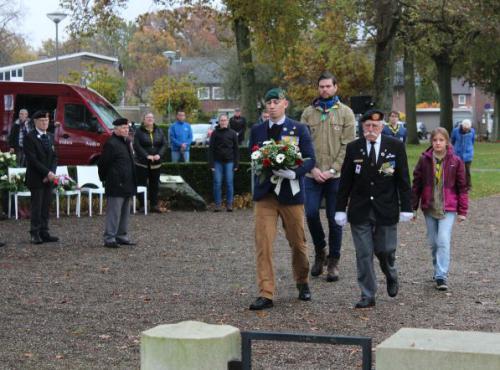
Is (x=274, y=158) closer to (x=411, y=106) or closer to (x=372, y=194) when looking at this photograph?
(x=372, y=194)

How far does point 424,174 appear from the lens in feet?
34.0

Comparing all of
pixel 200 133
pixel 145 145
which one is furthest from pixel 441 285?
pixel 200 133

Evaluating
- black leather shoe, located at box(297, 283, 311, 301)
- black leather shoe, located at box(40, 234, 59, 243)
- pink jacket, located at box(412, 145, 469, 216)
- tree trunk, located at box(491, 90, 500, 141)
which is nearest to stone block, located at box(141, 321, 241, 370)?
black leather shoe, located at box(297, 283, 311, 301)

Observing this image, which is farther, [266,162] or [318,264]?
[318,264]

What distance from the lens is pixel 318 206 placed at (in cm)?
1035

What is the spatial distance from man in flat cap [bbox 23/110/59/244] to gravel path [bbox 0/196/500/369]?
1.21ft

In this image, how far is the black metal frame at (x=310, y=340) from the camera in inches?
167

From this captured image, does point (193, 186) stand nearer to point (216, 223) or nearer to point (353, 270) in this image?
point (216, 223)

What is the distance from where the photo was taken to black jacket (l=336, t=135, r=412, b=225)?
8.98 metres

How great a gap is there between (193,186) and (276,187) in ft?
38.4

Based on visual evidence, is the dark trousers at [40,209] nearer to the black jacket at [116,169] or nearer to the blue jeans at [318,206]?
the black jacket at [116,169]

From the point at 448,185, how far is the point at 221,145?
9293 millimetres

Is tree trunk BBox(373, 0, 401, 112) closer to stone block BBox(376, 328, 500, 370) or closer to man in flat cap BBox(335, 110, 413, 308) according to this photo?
man in flat cap BBox(335, 110, 413, 308)

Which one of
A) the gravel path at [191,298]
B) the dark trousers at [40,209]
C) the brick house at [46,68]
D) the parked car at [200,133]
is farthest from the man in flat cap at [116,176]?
the brick house at [46,68]
